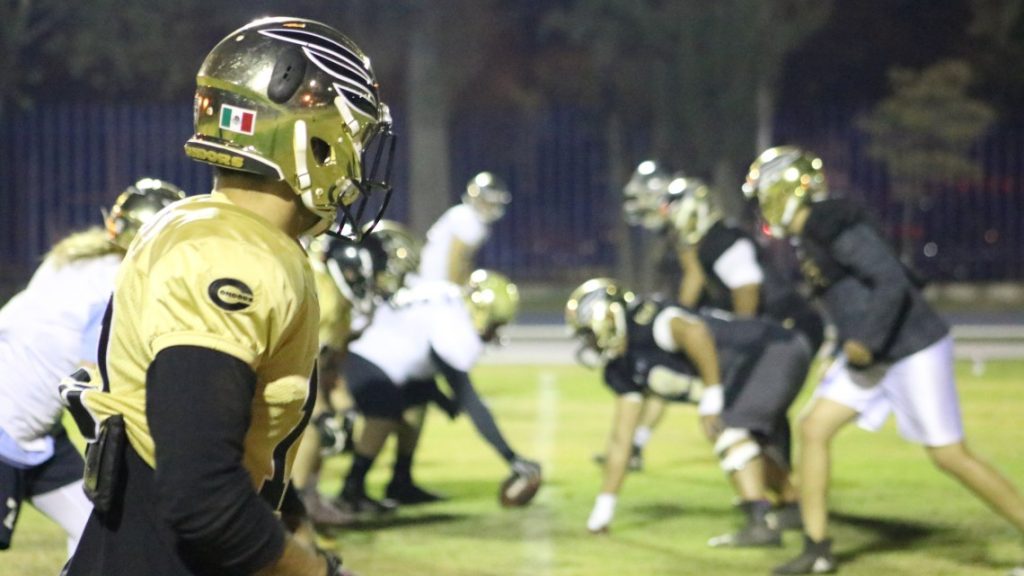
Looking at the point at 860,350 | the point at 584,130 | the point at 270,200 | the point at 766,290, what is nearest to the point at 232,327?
the point at 270,200

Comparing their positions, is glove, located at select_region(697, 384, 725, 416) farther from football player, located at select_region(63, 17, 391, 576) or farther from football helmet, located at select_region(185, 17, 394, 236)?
football helmet, located at select_region(185, 17, 394, 236)

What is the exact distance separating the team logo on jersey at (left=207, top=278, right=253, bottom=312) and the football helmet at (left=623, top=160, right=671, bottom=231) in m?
7.32

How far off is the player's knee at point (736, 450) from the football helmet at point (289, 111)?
547cm

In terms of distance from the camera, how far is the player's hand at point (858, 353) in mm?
6965

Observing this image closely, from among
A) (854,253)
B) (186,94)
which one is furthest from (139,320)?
(186,94)

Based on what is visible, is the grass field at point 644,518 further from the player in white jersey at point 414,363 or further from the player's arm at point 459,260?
the player's arm at point 459,260

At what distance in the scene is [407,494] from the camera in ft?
31.0

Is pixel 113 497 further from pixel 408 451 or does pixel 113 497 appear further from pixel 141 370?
pixel 408 451

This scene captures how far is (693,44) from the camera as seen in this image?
92.8 feet

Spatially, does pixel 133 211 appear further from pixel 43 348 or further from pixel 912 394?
pixel 912 394

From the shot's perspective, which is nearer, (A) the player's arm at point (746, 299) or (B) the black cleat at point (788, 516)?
(B) the black cleat at point (788, 516)

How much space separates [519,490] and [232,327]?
6.75 meters

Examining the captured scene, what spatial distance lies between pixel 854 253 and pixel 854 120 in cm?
2326

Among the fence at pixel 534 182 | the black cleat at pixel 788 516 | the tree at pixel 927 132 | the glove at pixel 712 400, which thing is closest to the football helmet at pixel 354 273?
the glove at pixel 712 400
